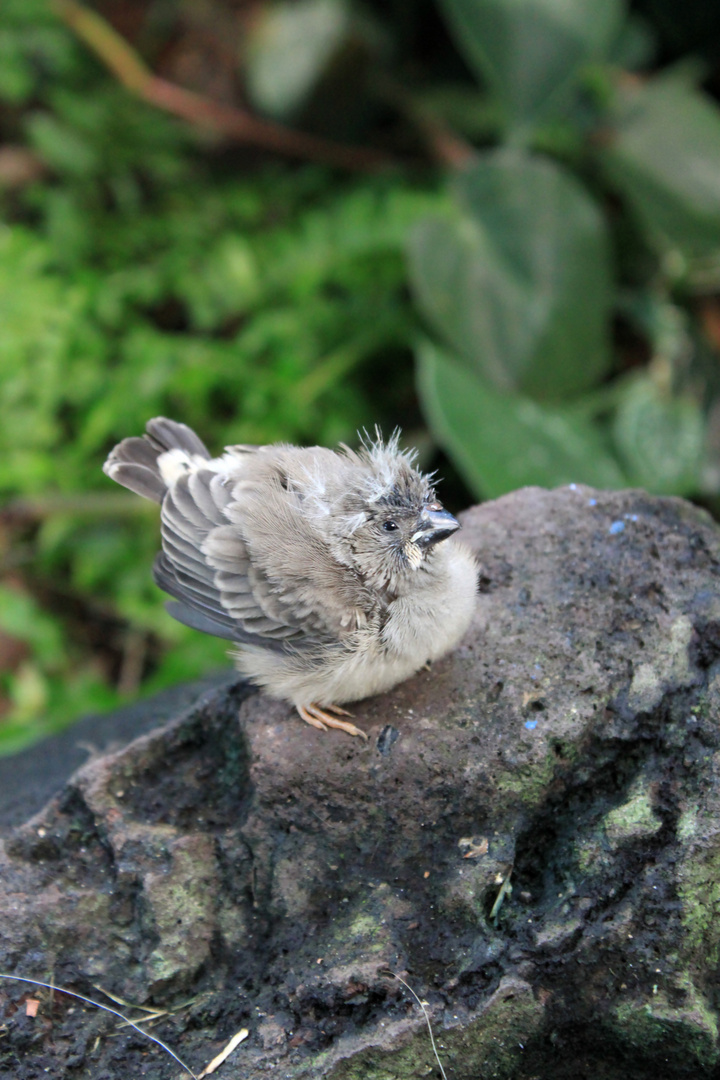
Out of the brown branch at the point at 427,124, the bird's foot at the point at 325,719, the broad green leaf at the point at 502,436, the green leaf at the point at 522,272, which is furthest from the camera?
the brown branch at the point at 427,124

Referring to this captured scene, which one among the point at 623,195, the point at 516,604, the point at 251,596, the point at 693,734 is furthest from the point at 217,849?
the point at 623,195

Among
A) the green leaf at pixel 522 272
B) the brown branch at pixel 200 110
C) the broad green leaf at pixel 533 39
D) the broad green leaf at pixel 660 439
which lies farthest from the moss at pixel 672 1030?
the brown branch at pixel 200 110

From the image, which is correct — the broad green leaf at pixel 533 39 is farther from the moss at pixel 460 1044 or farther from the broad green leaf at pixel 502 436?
the moss at pixel 460 1044

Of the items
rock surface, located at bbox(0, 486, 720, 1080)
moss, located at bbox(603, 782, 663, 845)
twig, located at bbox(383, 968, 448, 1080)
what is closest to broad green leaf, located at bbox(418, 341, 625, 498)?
rock surface, located at bbox(0, 486, 720, 1080)

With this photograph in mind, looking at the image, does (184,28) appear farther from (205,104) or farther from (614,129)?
(614,129)

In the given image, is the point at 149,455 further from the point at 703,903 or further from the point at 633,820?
the point at 703,903
